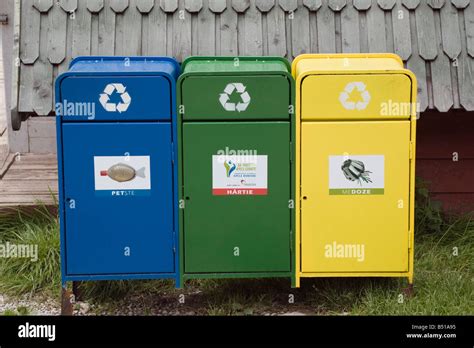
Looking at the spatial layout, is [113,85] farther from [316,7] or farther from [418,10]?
[418,10]

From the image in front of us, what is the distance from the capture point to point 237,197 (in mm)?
4227

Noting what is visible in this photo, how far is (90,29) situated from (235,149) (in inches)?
68.0

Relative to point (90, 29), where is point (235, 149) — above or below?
below

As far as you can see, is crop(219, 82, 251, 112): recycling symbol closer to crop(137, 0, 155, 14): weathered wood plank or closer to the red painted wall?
crop(137, 0, 155, 14): weathered wood plank

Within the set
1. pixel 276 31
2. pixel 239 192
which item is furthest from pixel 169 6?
pixel 239 192

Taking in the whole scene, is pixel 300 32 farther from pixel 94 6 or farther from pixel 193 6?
pixel 94 6

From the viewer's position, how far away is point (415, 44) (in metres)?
5.20

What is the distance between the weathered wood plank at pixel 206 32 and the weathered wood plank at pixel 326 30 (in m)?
0.76

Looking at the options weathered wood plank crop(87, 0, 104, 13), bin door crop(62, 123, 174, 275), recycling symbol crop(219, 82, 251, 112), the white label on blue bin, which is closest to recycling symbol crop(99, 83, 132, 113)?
bin door crop(62, 123, 174, 275)

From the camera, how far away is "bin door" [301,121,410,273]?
13.7 feet

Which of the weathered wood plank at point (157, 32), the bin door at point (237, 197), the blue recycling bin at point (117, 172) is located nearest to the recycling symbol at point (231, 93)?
the bin door at point (237, 197)

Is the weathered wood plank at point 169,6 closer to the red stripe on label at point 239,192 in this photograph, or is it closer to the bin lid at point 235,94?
the bin lid at point 235,94

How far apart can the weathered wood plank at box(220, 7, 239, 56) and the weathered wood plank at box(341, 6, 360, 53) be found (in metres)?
0.77

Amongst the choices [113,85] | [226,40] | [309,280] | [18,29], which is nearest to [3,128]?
[18,29]
